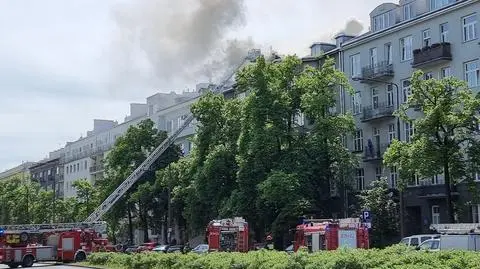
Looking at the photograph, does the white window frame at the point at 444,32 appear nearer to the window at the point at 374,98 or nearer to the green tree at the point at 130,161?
the window at the point at 374,98

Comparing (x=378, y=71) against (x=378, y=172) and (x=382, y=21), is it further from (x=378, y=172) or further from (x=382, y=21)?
(x=378, y=172)

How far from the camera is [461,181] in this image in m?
43.1

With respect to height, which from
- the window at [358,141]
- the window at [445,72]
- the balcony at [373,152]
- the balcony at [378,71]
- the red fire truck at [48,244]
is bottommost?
the red fire truck at [48,244]

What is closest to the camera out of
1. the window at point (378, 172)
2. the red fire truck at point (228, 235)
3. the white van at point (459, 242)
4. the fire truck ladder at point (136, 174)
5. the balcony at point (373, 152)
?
the white van at point (459, 242)

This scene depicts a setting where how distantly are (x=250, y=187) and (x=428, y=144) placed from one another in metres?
17.1

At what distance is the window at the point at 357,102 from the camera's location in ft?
189

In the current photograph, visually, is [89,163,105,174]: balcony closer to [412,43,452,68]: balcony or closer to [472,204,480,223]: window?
[412,43,452,68]: balcony

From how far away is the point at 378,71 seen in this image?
2141 inches

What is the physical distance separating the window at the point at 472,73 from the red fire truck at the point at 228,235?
1811 cm

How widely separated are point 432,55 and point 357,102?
10144 mm

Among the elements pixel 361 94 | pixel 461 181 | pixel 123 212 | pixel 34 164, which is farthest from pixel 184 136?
pixel 34 164

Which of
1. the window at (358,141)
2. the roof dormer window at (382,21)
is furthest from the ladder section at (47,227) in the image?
the roof dormer window at (382,21)

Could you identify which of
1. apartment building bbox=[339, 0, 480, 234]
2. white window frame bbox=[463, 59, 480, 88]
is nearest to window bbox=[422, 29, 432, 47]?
apartment building bbox=[339, 0, 480, 234]

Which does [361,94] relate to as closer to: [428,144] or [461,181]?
[461,181]
